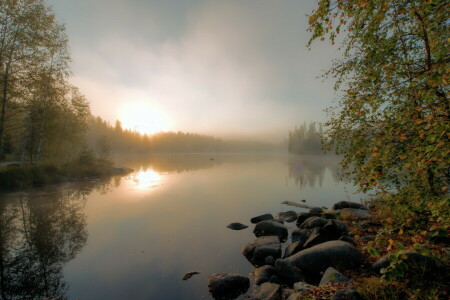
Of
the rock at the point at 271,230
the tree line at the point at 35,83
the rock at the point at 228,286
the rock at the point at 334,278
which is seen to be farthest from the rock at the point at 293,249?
the tree line at the point at 35,83

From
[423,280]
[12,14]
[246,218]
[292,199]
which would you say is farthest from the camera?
[292,199]

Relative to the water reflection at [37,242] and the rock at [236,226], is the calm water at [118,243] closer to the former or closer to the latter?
the water reflection at [37,242]

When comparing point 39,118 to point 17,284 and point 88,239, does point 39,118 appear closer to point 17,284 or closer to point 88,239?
point 88,239

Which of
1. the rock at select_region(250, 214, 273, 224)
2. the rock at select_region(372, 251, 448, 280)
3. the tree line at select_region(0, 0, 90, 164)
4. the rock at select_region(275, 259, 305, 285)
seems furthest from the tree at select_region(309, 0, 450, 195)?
the tree line at select_region(0, 0, 90, 164)

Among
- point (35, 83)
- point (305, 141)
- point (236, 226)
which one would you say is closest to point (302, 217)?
point (236, 226)

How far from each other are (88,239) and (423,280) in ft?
48.2

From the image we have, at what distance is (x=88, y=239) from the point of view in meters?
12.4

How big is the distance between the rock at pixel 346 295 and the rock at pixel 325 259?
9.81 feet

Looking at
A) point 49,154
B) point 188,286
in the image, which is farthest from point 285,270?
point 49,154

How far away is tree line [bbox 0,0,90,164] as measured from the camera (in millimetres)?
20641

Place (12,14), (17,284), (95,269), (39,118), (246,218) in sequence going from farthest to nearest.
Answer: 1. (39,118)
2. (12,14)
3. (246,218)
4. (95,269)
5. (17,284)

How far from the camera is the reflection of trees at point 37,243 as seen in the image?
26.3 feet

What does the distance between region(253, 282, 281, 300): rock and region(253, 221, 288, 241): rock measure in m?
5.77

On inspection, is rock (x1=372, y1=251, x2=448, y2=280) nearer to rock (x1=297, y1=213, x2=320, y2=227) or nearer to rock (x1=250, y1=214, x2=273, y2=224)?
rock (x1=297, y1=213, x2=320, y2=227)
